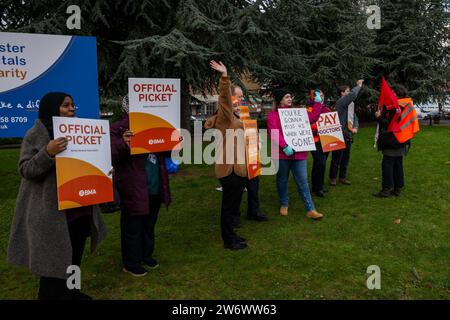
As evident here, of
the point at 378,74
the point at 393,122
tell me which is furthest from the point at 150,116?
the point at 378,74

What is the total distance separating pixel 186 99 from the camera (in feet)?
37.7

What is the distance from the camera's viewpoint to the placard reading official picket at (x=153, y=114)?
380cm

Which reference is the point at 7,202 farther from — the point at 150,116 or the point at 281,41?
the point at 281,41

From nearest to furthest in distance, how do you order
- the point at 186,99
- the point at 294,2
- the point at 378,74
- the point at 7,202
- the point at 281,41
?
the point at 7,202 < the point at 294,2 < the point at 281,41 < the point at 186,99 < the point at 378,74

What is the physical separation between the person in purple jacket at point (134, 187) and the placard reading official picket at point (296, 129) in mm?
2338

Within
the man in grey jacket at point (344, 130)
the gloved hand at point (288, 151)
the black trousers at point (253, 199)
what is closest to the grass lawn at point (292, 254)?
the black trousers at point (253, 199)

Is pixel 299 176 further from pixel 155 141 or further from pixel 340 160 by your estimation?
pixel 155 141

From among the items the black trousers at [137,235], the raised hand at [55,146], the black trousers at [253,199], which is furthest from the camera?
the black trousers at [253,199]

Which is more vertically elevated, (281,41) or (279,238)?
(281,41)

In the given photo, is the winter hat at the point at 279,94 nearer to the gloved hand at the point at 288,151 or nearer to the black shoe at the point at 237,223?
the gloved hand at the point at 288,151

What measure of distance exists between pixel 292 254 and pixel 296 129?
2097mm

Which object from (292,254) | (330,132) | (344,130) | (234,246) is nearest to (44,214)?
(234,246)

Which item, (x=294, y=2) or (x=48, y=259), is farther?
(x=294, y=2)
